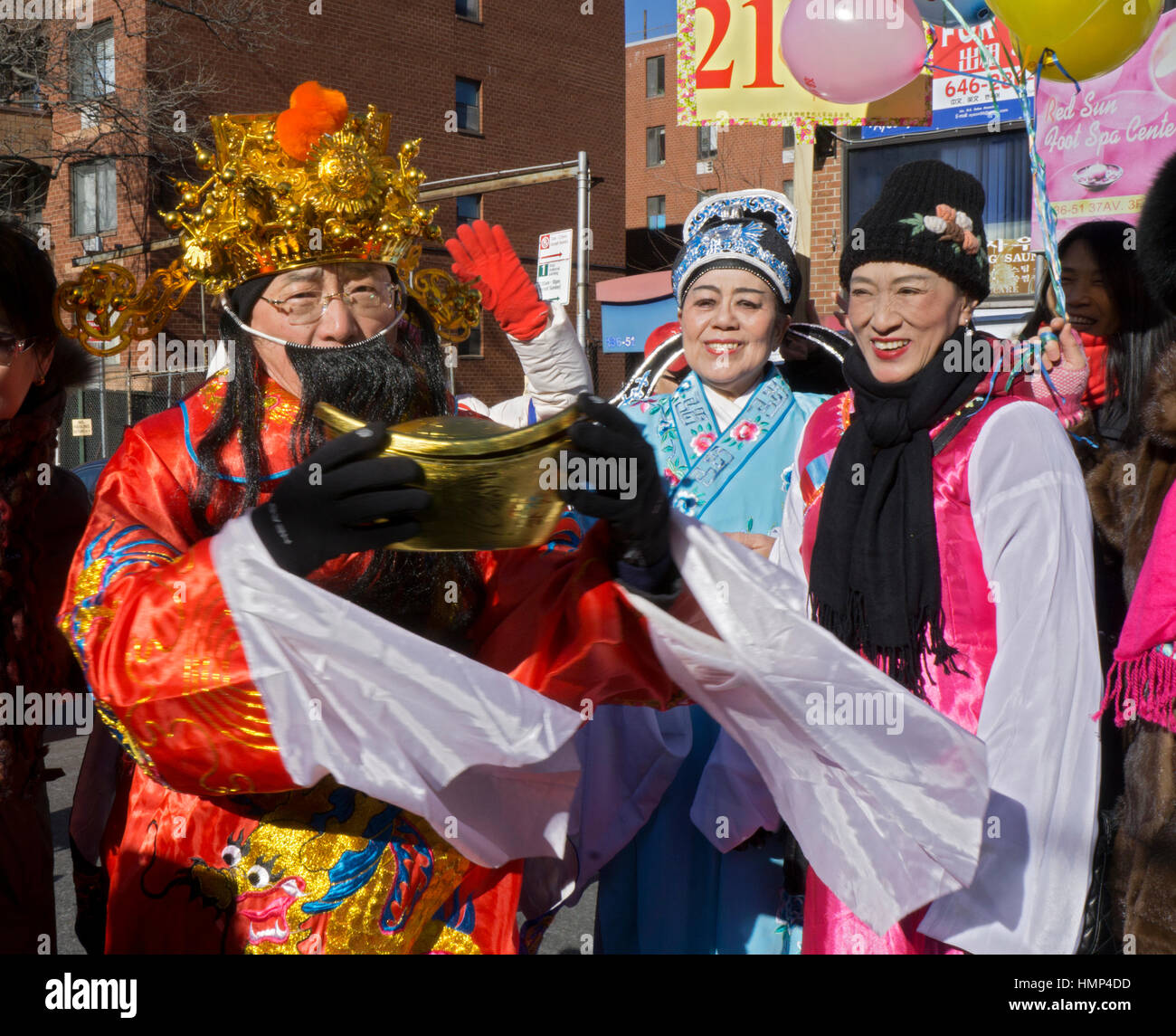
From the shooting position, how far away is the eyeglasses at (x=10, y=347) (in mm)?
2189

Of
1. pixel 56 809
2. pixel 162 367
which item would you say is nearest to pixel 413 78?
pixel 56 809

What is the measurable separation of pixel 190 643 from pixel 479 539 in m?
0.42

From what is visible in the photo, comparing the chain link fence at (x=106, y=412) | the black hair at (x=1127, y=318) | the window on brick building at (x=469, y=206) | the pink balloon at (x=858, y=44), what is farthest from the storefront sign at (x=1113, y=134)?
the window on brick building at (x=469, y=206)

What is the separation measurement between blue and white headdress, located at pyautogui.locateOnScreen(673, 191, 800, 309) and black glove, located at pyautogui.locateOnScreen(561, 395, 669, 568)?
139 centimetres

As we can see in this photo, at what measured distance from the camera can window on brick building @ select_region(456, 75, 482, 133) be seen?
902 inches

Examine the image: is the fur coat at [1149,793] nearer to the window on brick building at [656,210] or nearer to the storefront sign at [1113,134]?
the storefront sign at [1113,134]

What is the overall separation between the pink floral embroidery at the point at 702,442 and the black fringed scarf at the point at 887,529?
507 mm

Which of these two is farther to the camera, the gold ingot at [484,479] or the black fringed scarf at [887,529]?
the black fringed scarf at [887,529]

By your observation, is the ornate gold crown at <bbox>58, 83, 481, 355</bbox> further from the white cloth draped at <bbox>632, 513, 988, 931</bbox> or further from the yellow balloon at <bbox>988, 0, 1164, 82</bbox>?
the yellow balloon at <bbox>988, 0, 1164, 82</bbox>

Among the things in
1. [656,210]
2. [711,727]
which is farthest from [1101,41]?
[656,210]

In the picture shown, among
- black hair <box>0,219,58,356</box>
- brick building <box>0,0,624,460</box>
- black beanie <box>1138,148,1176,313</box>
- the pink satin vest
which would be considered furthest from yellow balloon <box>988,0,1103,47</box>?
brick building <box>0,0,624,460</box>

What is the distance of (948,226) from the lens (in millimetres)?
2381

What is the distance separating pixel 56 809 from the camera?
5.15 metres
